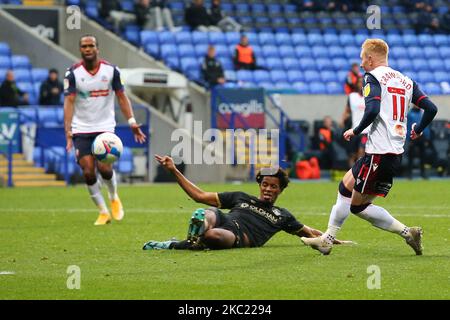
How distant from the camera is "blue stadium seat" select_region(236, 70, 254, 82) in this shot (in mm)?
31719

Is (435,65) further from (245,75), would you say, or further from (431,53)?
(245,75)

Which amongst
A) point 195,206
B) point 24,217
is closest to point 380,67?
point 24,217

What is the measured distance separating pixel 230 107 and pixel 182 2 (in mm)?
6637

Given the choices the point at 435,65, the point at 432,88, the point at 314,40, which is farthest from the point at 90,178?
the point at 435,65

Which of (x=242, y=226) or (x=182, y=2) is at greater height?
(x=182, y=2)

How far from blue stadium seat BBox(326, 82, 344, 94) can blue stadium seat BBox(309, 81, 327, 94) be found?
0.36 feet

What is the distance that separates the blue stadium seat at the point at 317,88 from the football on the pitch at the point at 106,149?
17677 millimetres

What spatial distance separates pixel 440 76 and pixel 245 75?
21.0ft

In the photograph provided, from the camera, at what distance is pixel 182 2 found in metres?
34.6

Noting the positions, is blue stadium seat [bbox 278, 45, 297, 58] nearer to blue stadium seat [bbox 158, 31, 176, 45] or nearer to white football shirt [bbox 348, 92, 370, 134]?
blue stadium seat [bbox 158, 31, 176, 45]

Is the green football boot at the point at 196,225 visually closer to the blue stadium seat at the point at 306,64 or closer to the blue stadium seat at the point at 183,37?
the blue stadium seat at the point at 183,37

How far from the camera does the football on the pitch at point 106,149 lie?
49.4ft
